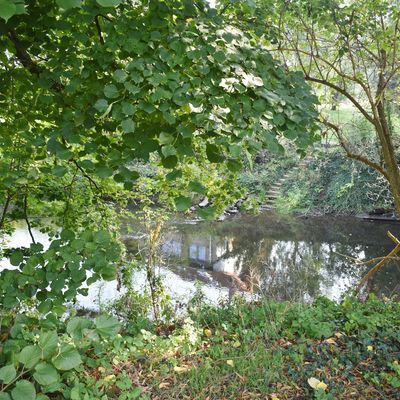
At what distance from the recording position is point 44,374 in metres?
1.28

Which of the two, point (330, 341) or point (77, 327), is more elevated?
point (77, 327)

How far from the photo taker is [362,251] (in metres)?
9.75

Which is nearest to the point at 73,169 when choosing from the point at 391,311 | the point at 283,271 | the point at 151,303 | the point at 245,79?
the point at 245,79

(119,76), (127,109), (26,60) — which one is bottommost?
(127,109)

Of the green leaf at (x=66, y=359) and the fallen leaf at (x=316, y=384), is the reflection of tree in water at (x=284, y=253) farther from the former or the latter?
the green leaf at (x=66, y=359)

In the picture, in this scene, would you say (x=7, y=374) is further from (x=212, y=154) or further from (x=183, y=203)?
(x=212, y=154)

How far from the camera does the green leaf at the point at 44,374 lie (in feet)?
4.15

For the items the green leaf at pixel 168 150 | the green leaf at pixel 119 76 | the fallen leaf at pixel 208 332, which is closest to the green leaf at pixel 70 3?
the green leaf at pixel 119 76

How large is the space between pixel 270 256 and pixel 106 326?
825cm

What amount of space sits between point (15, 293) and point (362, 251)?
9.58 metres

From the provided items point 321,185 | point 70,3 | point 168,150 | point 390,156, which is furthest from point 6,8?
point 321,185

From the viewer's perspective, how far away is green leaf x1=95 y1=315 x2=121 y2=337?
146 cm

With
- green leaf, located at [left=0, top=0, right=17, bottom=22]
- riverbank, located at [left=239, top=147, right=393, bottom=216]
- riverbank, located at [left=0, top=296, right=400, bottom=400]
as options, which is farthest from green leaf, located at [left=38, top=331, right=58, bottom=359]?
riverbank, located at [left=239, top=147, right=393, bottom=216]

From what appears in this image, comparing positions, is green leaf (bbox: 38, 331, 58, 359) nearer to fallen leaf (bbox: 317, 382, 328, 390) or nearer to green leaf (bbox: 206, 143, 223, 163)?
green leaf (bbox: 206, 143, 223, 163)
